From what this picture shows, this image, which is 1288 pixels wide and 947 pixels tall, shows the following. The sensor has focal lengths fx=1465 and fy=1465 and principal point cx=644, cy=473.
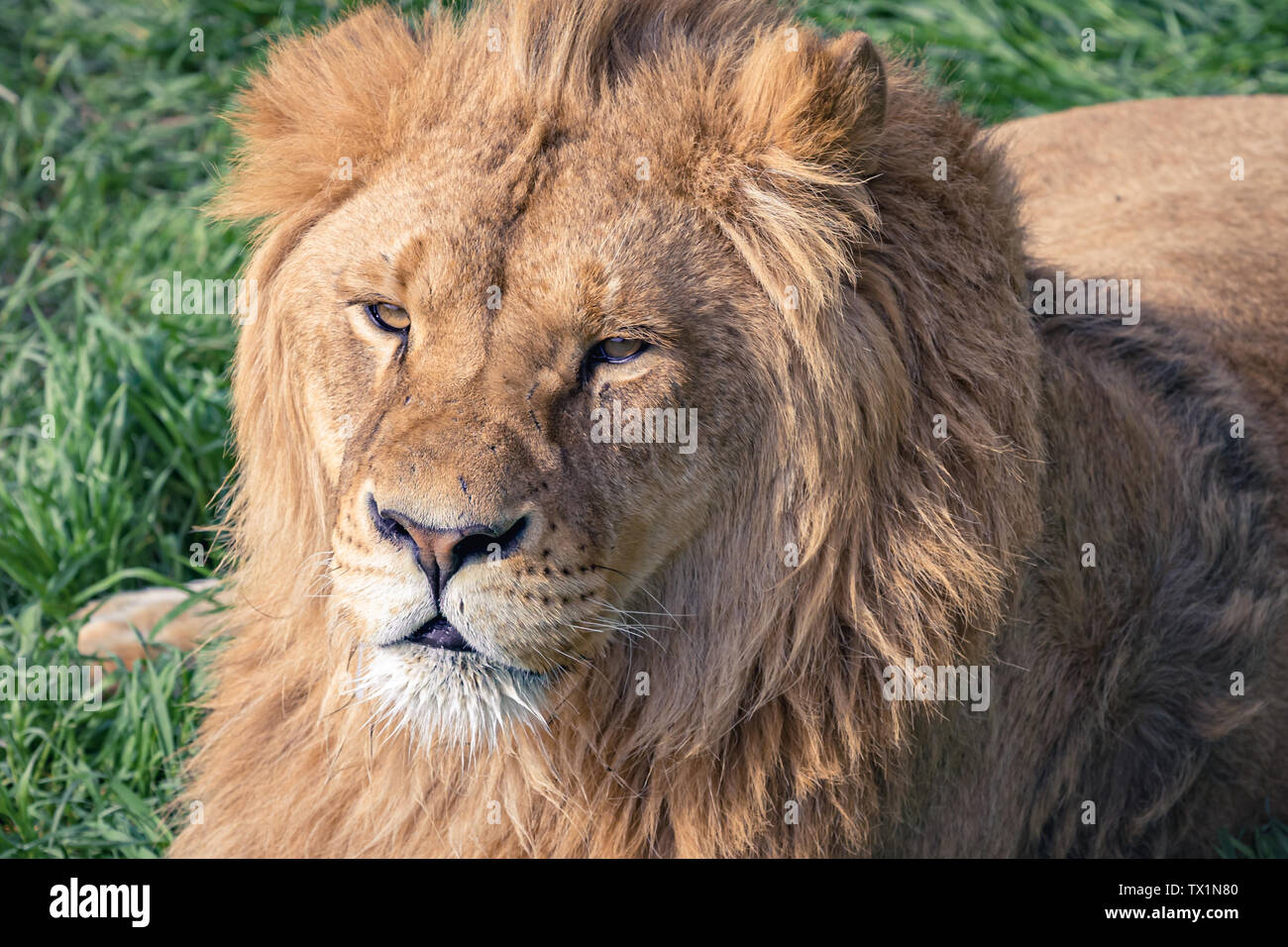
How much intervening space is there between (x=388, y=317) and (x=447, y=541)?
522 mm

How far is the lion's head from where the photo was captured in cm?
241

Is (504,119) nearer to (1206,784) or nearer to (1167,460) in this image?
(1167,460)

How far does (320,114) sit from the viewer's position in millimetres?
2771

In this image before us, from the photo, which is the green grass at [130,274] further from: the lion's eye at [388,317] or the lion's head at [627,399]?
the lion's eye at [388,317]

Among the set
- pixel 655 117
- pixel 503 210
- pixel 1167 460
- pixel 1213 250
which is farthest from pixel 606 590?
pixel 1213 250

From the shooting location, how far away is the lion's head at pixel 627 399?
241 centimetres

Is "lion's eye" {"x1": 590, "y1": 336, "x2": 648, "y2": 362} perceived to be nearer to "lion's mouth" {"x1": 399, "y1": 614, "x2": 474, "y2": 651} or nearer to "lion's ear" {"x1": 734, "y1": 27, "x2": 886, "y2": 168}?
"lion's ear" {"x1": 734, "y1": 27, "x2": 886, "y2": 168}

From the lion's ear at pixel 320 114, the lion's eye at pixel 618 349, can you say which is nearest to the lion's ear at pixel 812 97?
the lion's eye at pixel 618 349

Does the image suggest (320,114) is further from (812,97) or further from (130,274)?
(130,274)

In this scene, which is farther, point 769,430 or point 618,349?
point 769,430

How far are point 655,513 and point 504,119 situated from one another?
0.74 metres

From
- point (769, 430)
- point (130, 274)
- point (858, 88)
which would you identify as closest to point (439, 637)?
point (769, 430)

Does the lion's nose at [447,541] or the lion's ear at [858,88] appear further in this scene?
the lion's ear at [858,88]

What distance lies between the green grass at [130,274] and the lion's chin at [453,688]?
149 centimetres
